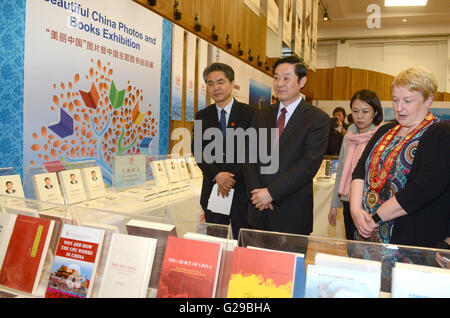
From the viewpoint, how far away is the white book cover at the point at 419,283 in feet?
3.01

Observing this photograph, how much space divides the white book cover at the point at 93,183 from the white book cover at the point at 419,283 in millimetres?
2022

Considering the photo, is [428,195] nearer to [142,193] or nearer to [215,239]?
[215,239]

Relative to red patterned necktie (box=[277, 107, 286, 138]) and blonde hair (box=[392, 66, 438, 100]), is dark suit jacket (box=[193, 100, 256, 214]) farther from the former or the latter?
blonde hair (box=[392, 66, 438, 100])

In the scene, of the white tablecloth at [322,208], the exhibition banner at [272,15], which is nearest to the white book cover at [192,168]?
the white tablecloth at [322,208]

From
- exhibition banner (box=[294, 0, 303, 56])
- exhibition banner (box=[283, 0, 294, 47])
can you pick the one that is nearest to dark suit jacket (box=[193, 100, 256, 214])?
exhibition banner (box=[283, 0, 294, 47])

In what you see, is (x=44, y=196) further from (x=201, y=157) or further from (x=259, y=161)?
(x=259, y=161)

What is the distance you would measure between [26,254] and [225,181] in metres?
1.37

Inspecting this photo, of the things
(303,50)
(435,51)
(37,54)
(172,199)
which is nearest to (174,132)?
(172,199)

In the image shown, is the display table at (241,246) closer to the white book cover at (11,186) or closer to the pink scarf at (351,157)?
the white book cover at (11,186)

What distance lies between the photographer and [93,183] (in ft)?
8.31

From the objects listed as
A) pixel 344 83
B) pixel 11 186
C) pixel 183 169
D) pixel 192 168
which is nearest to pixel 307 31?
pixel 344 83

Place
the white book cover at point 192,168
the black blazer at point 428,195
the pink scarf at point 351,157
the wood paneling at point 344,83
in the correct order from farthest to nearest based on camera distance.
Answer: the wood paneling at point 344,83, the white book cover at point 192,168, the pink scarf at point 351,157, the black blazer at point 428,195

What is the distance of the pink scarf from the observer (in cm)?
283

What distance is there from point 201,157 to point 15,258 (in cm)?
150
